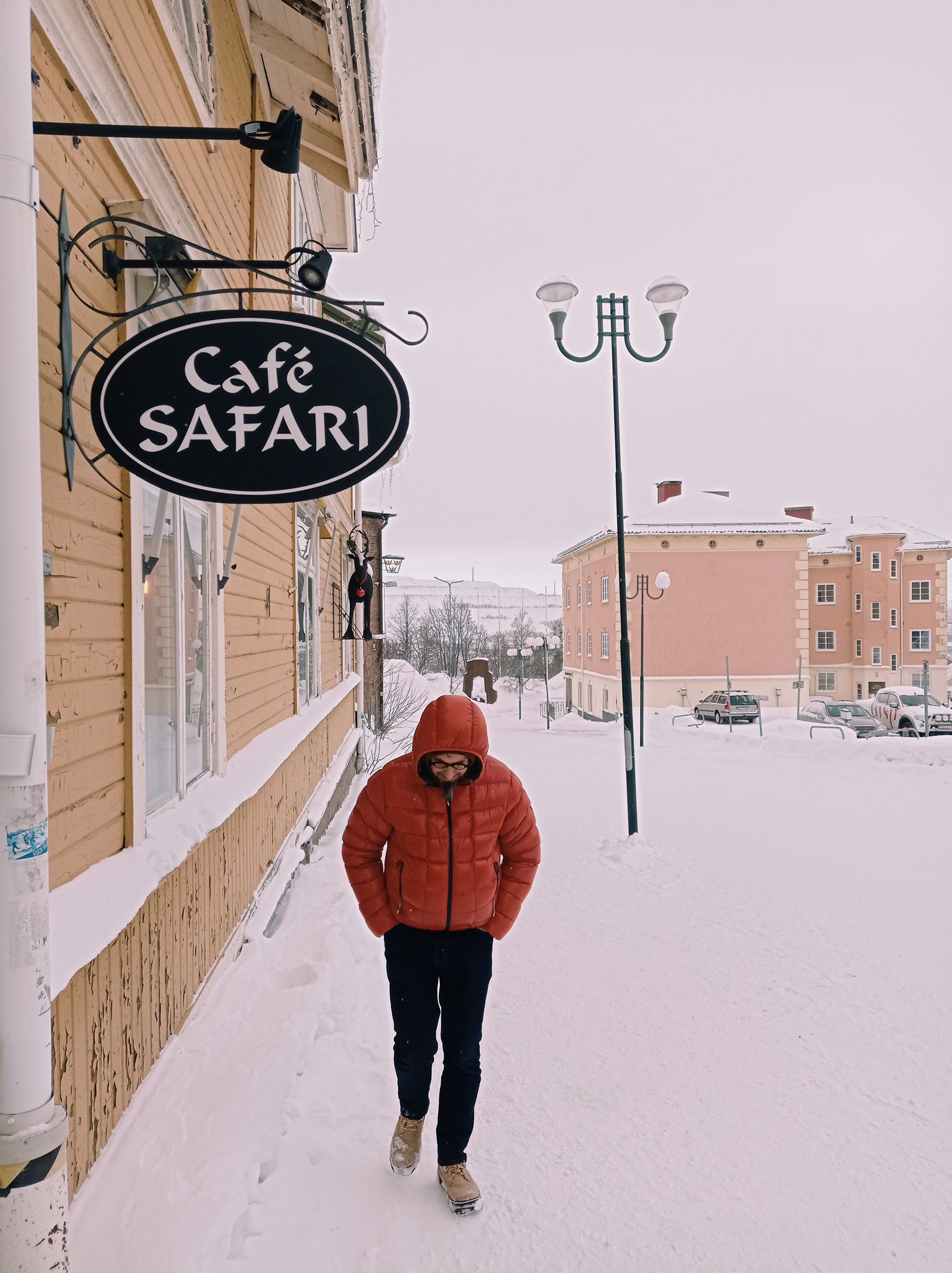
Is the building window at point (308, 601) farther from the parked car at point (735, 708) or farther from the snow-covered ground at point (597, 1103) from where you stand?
the parked car at point (735, 708)

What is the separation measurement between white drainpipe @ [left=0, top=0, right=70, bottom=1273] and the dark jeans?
1288 millimetres

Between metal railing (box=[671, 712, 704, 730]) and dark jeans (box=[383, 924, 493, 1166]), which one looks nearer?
dark jeans (box=[383, 924, 493, 1166])

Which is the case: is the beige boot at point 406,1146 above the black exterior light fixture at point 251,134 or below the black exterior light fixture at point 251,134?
below

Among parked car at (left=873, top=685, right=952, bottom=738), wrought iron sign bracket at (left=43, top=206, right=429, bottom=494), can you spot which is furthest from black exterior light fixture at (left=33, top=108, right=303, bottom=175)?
parked car at (left=873, top=685, right=952, bottom=738)

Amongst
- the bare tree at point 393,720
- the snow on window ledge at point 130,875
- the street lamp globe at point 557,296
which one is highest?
the street lamp globe at point 557,296

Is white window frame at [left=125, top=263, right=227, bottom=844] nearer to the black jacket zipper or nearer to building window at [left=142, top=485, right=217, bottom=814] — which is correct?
building window at [left=142, top=485, right=217, bottom=814]

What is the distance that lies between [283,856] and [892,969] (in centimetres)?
418

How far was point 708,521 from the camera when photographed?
34969mm

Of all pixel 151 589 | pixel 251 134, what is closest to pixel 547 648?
pixel 151 589

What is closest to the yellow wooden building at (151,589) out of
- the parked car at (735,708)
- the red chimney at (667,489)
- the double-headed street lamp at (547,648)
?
the double-headed street lamp at (547,648)

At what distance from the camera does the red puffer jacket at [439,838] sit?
2594 mm

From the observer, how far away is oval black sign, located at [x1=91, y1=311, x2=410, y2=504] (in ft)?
7.17

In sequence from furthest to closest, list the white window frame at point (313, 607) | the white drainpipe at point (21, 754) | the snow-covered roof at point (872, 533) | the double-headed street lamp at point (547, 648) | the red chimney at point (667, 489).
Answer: the snow-covered roof at point (872, 533), the red chimney at point (667, 489), the double-headed street lamp at point (547, 648), the white window frame at point (313, 607), the white drainpipe at point (21, 754)

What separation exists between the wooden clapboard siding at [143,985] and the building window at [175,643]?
387 mm
